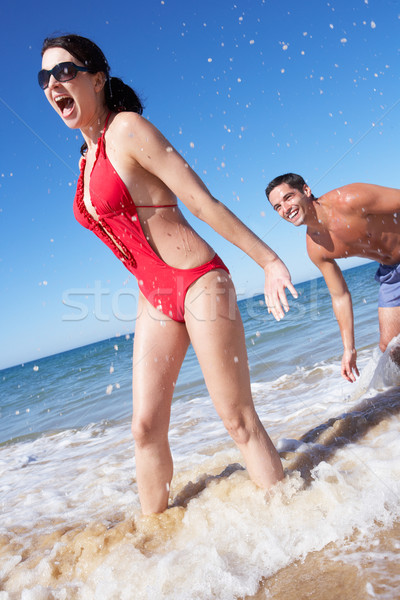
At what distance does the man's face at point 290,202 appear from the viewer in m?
4.62

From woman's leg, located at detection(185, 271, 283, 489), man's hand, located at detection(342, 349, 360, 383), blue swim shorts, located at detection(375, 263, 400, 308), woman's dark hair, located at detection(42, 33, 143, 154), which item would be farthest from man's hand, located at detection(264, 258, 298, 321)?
blue swim shorts, located at detection(375, 263, 400, 308)

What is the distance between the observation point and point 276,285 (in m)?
2.06

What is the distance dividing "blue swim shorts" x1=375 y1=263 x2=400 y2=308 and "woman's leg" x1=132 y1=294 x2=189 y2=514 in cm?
292

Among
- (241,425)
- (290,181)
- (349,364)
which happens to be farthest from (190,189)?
(290,181)

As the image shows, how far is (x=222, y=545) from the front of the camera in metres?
2.22

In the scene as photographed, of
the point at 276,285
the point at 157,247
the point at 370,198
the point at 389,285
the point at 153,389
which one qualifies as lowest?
the point at 389,285

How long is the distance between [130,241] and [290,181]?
2.77 m

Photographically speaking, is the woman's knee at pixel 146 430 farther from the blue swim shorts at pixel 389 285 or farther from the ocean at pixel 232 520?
the blue swim shorts at pixel 389 285

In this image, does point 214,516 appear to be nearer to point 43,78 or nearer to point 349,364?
point 349,364

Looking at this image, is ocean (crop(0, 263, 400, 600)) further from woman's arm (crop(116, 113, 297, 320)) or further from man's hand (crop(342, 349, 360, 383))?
woman's arm (crop(116, 113, 297, 320))

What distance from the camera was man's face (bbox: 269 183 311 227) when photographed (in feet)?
15.2

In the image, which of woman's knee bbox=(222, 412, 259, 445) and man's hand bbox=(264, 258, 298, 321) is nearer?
man's hand bbox=(264, 258, 298, 321)

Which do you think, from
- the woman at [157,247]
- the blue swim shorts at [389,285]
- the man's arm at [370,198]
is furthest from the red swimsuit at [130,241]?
the blue swim shorts at [389,285]

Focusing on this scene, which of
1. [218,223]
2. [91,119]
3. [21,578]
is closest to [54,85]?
[91,119]
